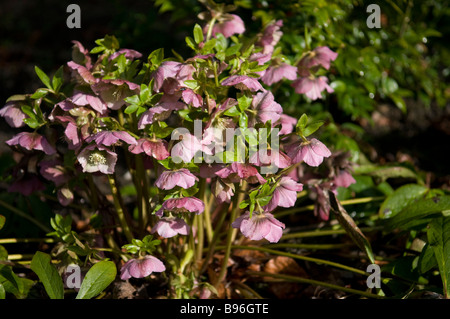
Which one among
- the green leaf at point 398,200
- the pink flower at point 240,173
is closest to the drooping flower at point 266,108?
the pink flower at point 240,173

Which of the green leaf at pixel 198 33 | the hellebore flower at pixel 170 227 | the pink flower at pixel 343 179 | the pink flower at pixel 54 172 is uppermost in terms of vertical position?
the green leaf at pixel 198 33

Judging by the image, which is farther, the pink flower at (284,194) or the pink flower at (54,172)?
the pink flower at (54,172)

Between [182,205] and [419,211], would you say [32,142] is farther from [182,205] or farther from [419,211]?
[419,211]

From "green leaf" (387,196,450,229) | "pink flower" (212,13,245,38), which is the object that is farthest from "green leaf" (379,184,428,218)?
"pink flower" (212,13,245,38)

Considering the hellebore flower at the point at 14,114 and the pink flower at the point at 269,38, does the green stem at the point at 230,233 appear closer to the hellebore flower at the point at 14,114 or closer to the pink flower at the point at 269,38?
the pink flower at the point at 269,38

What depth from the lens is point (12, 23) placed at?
348 centimetres

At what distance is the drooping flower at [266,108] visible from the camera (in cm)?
110

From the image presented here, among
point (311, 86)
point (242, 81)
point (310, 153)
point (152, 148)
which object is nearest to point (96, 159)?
point (152, 148)

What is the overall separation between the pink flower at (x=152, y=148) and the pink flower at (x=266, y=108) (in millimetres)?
217

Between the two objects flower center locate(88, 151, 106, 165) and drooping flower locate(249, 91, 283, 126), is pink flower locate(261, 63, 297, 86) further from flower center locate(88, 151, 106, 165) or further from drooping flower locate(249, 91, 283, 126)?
flower center locate(88, 151, 106, 165)

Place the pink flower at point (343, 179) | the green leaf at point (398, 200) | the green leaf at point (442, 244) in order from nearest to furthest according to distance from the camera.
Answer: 1. the green leaf at point (442, 244)
2. the pink flower at point (343, 179)
3. the green leaf at point (398, 200)

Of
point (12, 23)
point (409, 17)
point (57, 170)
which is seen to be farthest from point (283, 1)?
point (12, 23)

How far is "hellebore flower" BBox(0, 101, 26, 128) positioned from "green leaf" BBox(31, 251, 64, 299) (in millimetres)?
309

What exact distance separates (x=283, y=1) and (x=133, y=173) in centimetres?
86
